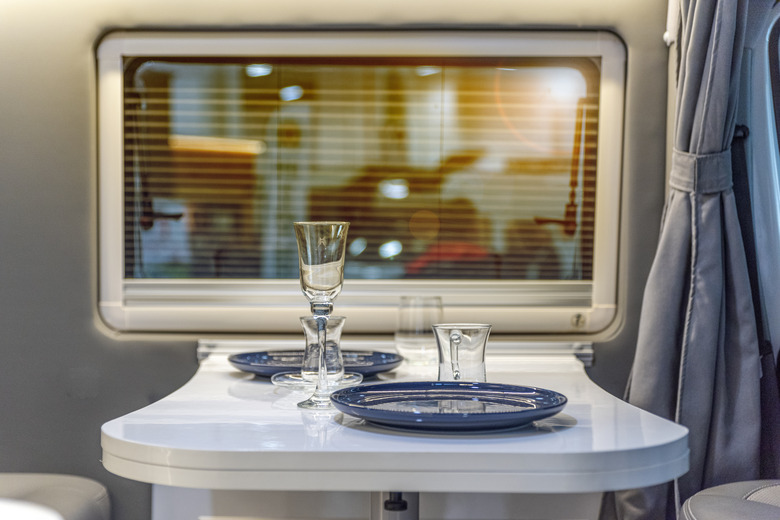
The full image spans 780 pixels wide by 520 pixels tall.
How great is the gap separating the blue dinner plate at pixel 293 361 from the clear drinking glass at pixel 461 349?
0.27 metres

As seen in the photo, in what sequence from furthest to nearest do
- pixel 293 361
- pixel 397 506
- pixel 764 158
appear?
pixel 764 158 → pixel 293 361 → pixel 397 506

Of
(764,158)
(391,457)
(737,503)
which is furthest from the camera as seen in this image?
(764,158)

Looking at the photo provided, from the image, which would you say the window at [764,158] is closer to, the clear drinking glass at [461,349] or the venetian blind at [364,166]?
the venetian blind at [364,166]

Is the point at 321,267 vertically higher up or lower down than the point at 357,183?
lower down

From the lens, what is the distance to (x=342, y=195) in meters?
2.21

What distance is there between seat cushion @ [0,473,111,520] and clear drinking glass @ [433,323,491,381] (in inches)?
34.4

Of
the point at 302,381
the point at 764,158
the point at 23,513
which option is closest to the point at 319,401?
the point at 302,381

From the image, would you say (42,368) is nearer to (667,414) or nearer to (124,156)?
(124,156)

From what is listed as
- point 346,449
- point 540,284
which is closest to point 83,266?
point 540,284

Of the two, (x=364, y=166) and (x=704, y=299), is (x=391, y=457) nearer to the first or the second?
(x=704, y=299)

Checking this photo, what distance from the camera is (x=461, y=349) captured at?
4.27 ft

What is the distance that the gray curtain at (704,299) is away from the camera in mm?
1747

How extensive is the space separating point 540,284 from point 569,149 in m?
0.37

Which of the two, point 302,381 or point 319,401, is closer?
point 319,401
